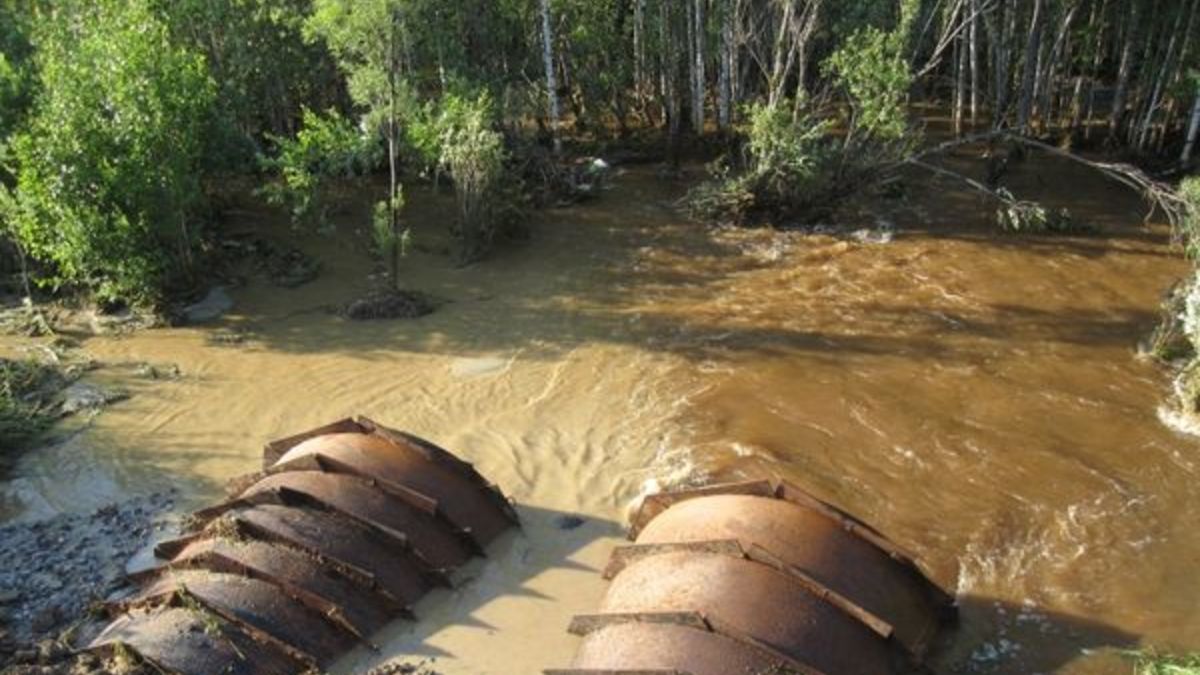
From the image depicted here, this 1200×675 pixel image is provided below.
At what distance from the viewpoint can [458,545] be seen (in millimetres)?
7469

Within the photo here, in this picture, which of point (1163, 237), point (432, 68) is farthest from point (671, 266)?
point (1163, 237)

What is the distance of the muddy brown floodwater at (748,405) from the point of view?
755 centimetres

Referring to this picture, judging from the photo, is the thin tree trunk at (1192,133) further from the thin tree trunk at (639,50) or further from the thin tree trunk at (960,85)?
the thin tree trunk at (639,50)

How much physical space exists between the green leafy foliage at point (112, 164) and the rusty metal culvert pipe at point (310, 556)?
19.4 feet

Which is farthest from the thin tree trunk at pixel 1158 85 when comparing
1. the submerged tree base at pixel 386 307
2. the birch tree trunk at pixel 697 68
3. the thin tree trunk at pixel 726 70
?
the submerged tree base at pixel 386 307

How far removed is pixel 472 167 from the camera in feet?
47.6

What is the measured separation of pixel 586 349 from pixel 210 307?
5.21 meters

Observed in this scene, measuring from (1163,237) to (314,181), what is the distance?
12.7m

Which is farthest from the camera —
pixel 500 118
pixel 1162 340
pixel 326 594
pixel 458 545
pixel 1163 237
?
pixel 500 118

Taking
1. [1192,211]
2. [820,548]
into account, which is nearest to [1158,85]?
[1192,211]

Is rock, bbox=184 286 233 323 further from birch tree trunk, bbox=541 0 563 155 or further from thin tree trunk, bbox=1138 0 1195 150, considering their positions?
thin tree trunk, bbox=1138 0 1195 150

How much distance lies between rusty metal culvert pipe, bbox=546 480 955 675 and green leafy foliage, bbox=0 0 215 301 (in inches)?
350

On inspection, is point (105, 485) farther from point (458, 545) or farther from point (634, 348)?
point (634, 348)

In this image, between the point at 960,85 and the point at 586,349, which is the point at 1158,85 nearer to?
the point at 960,85
